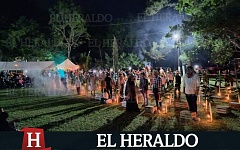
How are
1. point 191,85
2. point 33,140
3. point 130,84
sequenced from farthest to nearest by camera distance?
point 130,84 → point 191,85 → point 33,140

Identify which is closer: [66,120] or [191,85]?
[191,85]

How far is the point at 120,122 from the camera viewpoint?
10211 mm

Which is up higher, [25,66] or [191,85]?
[25,66]

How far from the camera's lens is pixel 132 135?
822 centimetres

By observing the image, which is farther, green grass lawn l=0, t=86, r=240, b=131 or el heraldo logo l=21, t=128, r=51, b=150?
green grass lawn l=0, t=86, r=240, b=131

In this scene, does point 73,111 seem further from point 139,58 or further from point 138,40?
point 138,40

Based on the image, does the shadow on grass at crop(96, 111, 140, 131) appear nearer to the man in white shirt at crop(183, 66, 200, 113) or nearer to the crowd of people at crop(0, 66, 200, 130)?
the crowd of people at crop(0, 66, 200, 130)

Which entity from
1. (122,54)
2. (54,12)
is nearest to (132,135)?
(122,54)

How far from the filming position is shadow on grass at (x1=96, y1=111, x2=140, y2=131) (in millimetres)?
9327

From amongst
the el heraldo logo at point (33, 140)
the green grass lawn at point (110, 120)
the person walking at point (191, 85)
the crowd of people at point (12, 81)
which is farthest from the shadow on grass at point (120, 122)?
the crowd of people at point (12, 81)

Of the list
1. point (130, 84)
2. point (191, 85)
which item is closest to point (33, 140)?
point (191, 85)

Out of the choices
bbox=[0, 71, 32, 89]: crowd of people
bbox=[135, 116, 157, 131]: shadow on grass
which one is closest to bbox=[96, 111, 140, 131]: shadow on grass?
bbox=[135, 116, 157, 131]: shadow on grass

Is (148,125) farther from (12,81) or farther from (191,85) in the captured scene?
(12,81)

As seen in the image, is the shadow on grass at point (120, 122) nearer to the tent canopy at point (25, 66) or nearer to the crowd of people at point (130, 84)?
the crowd of people at point (130, 84)
